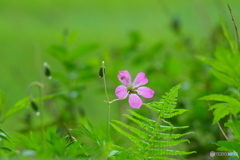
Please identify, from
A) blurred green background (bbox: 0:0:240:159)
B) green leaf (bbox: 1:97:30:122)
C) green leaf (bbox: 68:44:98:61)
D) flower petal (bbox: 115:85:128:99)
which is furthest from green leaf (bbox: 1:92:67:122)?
blurred green background (bbox: 0:0:240:159)

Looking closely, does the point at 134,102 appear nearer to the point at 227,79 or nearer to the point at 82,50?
the point at 227,79

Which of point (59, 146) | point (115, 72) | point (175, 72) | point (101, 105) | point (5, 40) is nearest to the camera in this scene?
point (59, 146)

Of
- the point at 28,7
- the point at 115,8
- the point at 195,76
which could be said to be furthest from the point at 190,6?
the point at 195,76

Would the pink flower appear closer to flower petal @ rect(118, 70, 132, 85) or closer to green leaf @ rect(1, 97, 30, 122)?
flower petal @ rect(118, 70, 132, 85)

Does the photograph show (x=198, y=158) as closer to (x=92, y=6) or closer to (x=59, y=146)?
(x=59, y=146)

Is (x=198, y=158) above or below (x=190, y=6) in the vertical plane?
below

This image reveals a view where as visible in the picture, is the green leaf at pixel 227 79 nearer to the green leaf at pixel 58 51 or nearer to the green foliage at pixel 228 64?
the green foliage at pixel 228 64

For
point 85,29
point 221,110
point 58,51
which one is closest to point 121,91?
point 221,110
